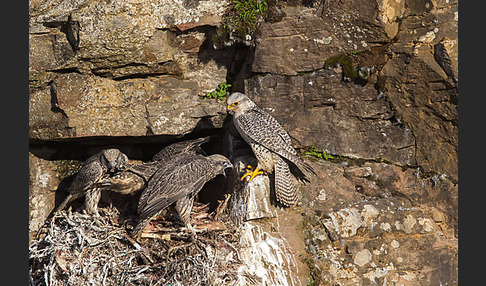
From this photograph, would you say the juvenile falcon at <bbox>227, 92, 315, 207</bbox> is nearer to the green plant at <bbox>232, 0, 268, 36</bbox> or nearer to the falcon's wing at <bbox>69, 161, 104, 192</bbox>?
the green plant at <bbox>232, 0, 268, 36</bbox>

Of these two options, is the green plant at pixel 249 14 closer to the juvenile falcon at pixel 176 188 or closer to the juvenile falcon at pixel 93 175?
the juvenile falcon at pixel 176 188

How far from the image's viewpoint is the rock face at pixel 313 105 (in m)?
6.77

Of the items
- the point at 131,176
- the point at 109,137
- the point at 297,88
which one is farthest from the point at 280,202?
the point at 109,137

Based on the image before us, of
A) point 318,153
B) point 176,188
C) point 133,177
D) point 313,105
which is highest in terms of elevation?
point 313,105

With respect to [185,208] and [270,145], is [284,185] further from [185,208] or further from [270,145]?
[185,208]

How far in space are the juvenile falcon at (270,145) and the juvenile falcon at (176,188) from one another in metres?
0.62

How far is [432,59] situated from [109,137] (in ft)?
14.9

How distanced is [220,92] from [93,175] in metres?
2.26

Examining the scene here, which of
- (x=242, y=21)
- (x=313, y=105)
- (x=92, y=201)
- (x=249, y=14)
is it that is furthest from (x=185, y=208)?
(x=249, y=14)

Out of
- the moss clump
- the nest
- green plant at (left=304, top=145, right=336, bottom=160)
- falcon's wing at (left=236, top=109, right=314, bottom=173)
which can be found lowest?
the nest

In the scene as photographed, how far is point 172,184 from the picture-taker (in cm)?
691

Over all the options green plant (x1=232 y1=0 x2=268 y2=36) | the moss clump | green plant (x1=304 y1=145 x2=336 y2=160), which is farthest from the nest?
green plant (x1=232 y1=0 x2=268 y2=36)

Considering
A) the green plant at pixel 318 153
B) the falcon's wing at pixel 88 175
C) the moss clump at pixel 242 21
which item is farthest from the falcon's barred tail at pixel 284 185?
the falcon's wing at pixel 88 175

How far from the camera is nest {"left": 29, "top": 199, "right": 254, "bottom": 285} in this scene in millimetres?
6574
